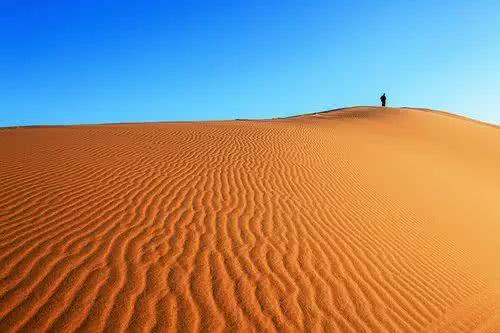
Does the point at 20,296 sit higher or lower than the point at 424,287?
higher

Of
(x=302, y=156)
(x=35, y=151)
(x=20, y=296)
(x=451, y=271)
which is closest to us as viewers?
(x=20, y=296)

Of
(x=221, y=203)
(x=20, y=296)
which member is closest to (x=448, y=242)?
(x=221, y=203)

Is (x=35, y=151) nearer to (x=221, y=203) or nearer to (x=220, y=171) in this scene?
(x=220, y=171)

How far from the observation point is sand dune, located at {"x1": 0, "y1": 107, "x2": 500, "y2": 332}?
151 inches

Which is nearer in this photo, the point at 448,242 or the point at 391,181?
the point at 448,242

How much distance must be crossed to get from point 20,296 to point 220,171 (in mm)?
5733

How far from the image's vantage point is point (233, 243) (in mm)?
5289

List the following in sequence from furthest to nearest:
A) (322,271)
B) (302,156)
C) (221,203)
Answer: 1. (302,156)
2. (221,203)
3. (322,271)

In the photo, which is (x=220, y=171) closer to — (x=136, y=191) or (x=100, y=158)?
(x=136, y=191)

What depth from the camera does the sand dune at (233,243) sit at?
383 centimetres

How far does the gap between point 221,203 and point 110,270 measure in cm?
285

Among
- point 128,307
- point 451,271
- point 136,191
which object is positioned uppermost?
point 136,191

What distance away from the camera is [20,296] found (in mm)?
3641

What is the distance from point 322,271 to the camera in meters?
4.96
